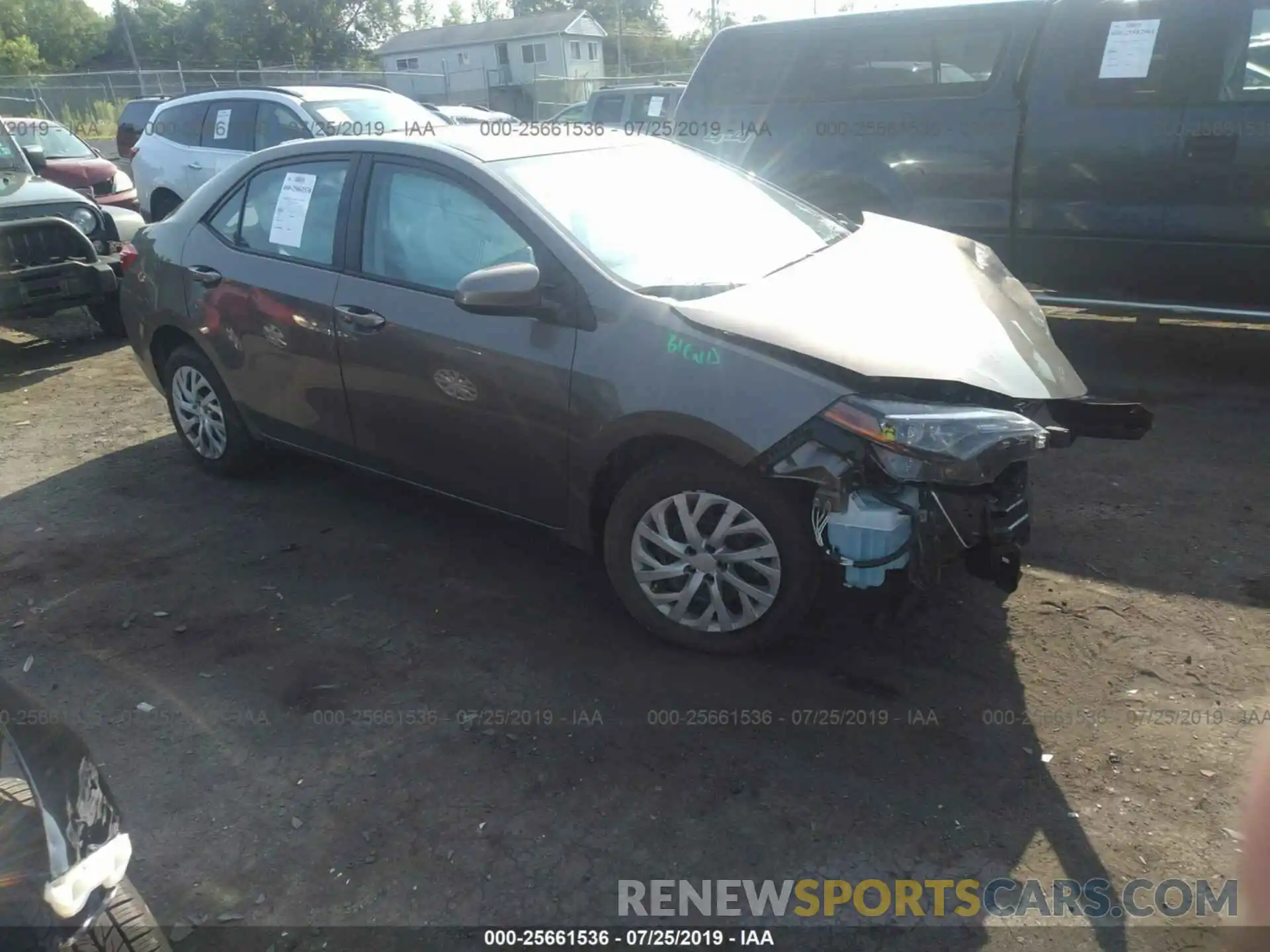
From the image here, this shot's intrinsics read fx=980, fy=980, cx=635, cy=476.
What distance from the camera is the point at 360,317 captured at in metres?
4.07

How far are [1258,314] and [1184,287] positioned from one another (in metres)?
0.48

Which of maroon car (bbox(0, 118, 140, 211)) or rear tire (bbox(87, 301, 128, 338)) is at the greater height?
maroon car (bbox(0, 118, 140, 211))

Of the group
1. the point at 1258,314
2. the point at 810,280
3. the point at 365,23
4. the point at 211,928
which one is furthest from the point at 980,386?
the point at 365,23

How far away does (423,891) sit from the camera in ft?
8.45

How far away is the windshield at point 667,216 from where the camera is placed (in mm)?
3660

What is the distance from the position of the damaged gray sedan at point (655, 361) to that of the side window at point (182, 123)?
693cm

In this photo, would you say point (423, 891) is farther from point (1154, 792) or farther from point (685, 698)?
point (1154, 792)

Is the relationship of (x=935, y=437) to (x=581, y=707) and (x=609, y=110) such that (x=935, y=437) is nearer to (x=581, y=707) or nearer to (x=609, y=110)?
(x=581, y=707)

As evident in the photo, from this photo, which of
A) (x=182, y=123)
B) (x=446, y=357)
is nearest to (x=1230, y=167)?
(x=446, y=357)

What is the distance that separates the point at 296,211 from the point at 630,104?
11917 mm

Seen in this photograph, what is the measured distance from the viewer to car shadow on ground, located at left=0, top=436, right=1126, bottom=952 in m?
2.64

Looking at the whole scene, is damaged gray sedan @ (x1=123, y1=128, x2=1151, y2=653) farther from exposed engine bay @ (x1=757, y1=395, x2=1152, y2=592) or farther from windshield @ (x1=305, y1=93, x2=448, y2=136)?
windshield @ (x1=305, y1=93, x2=448, y2=136)

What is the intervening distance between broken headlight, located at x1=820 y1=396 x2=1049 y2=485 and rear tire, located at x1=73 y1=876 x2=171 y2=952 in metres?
2.19

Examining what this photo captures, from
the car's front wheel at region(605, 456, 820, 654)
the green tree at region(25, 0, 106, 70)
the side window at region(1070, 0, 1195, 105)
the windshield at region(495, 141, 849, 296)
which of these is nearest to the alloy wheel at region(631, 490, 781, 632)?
the car's front wheel at region(605, 456, 820, 654)
